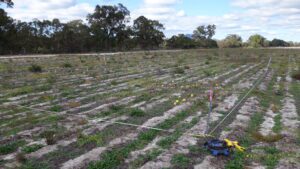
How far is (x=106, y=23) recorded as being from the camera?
83.8 m

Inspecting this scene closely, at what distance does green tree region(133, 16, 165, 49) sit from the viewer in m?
92.0

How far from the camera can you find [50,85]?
16719 millimetres

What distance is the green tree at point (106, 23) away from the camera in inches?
3201

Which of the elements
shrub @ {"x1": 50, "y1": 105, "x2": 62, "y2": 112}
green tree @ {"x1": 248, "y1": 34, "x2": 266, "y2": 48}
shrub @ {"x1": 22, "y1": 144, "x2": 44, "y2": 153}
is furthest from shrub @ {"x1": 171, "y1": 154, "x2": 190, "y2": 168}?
green tree @ {"x1": 248, "y1": 34, "x2": 266, "y2": 48}

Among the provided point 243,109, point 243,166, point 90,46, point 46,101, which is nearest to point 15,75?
point 46,101

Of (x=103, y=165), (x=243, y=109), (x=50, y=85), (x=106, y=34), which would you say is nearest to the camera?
(x=103, y=165)

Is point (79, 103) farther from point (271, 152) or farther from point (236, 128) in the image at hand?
point (271, 152)

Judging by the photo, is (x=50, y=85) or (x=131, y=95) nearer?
(x=131, y=95)

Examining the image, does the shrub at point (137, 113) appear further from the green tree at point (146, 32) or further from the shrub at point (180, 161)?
the green tree at point (146, 32)

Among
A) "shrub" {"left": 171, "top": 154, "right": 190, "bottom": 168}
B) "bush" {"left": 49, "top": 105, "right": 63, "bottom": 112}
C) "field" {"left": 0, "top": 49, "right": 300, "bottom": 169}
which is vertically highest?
"bush" {"left": 49, "top": 105, "right": 63, "bottom": 112}

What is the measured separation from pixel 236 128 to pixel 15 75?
16.1 m

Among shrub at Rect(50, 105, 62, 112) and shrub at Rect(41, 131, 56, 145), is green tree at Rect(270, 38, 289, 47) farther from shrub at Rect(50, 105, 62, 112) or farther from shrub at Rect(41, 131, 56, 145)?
shrub at Rect(41, 131, 56, 145)

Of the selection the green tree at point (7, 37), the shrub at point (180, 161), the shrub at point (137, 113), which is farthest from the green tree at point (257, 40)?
the shrub at point (180, 161)

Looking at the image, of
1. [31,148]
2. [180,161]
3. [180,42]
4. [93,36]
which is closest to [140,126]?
[180,161]
